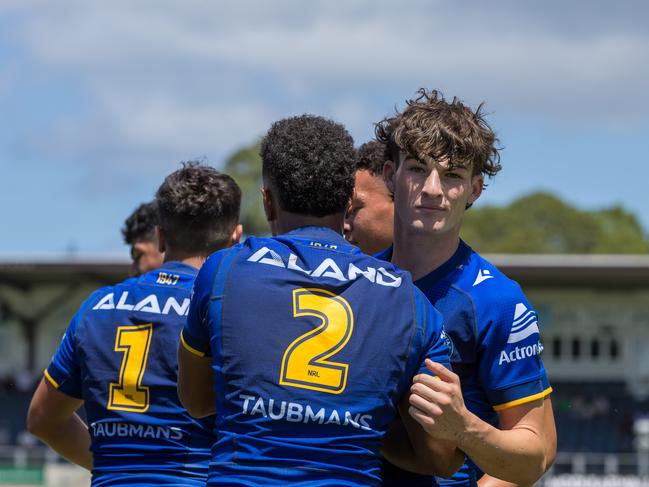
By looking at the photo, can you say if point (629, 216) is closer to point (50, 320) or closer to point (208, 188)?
point (50, 320)

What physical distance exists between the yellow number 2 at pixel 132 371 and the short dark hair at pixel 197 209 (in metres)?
0.43

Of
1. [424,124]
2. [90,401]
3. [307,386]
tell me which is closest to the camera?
[307,386]

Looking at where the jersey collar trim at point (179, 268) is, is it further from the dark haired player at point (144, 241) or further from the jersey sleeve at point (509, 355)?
the dark haired player at point (144, 241)

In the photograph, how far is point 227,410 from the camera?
3061 mm

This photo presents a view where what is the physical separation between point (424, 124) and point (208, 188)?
1276 mm

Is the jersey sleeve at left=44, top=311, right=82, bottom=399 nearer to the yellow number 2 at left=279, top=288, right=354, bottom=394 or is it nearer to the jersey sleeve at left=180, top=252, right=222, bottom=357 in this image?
the jersey sleeve at left=180, top=252, right=222, bottom=357

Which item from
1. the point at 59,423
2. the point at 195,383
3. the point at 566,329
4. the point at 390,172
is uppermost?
the point at 390,172

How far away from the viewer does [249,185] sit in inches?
2138

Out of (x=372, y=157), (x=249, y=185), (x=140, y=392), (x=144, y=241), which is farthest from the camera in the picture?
(x=249, y=185)

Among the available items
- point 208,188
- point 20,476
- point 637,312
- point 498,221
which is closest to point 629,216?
point 498,221

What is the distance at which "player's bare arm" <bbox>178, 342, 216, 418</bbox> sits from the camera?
3.24 m

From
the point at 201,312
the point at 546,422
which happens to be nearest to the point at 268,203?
the point at 201,312

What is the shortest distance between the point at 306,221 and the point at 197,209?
1277 mm

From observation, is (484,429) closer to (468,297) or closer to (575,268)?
(468,297)
